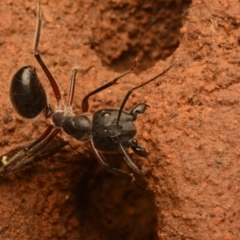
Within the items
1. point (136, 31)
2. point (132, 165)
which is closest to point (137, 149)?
point (132, 165)

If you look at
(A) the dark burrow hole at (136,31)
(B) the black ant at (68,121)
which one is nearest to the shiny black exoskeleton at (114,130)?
(B) the black ant at (68,121)

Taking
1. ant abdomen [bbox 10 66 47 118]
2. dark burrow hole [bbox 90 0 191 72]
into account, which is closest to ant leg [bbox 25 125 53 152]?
ant abdomen [bbox 10 66 47 118]

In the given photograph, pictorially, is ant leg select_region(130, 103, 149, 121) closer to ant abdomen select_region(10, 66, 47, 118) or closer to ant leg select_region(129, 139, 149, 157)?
ant leg select_region(129, 139, 149, 157)

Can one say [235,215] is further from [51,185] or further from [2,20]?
[2,20]

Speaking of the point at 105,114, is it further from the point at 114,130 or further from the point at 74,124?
the point at 74,124

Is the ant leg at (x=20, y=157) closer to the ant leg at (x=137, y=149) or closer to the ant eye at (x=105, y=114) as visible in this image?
the ant eye at (x=105, y=114)

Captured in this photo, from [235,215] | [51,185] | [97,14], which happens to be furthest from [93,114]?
[235,215]
